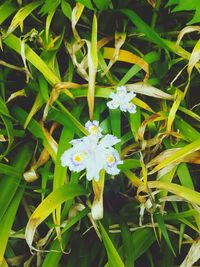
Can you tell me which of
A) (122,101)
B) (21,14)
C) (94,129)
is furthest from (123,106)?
(21,14)

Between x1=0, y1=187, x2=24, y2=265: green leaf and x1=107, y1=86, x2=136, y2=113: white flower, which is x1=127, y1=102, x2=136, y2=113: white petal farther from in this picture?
x1=0, y1=187, x2=24, y2=265: green leaf

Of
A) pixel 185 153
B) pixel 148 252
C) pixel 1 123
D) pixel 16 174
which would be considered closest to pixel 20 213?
pixel 16 174

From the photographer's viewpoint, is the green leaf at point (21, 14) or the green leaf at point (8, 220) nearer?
the green leaf at point (8, 220)

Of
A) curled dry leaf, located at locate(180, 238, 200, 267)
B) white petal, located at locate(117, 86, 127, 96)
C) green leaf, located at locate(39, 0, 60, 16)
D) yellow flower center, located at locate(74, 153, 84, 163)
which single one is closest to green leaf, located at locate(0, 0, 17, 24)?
green leaf, located at locate(39, 0, 60, 16)

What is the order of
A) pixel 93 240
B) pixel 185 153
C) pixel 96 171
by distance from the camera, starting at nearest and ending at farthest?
1. pixel 96 171
2. pixel 185 153
3. pixel 93 240

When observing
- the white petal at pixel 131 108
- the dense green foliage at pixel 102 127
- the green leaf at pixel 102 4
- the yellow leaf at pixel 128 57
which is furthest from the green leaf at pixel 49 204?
the green leaf at pixel 102 4

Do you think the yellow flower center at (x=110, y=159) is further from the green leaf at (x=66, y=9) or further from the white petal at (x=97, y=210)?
the green leaf at (x=66, y=9)

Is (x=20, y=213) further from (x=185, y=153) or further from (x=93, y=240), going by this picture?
(x=185, y=153)
